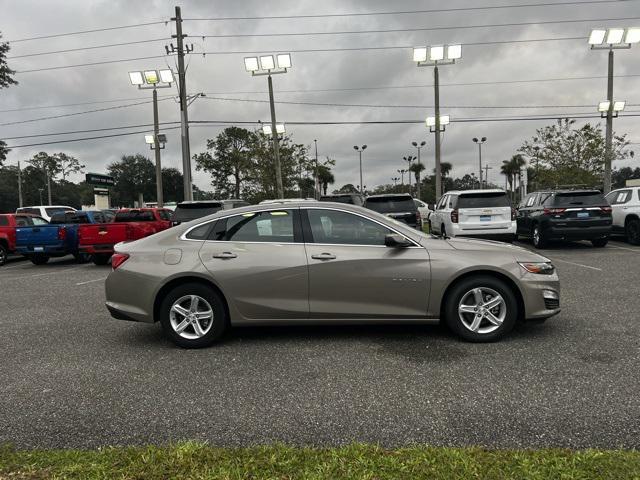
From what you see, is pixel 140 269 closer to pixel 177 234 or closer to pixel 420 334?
pixel 177 234

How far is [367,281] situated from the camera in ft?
16.4

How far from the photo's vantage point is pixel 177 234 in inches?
211

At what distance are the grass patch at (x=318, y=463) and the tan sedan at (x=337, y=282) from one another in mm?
2189

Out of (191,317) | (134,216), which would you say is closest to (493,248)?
(191,317)

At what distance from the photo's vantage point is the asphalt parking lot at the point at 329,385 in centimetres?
325

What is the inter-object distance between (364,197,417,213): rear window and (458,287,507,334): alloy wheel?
9.30 m

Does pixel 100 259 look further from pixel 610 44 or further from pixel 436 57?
pixel 610 44

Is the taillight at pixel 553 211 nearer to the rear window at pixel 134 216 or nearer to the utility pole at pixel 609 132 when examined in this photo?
the rear window at pixel 134 216

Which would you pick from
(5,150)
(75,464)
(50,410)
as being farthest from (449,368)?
(5,150)

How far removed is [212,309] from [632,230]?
537 inches

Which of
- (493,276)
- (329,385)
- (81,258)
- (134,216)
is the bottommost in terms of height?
(329,385)

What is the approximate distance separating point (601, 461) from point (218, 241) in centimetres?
387

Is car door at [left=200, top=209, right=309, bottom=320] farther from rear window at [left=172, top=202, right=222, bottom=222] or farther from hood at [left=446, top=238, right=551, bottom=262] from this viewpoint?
rear window at [left=172, top=202, right=222, bottom=222]

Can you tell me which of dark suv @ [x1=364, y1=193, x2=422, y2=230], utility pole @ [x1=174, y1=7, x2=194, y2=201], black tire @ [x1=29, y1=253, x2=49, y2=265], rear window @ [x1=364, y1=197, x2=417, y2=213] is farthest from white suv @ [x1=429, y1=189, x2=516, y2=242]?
utility pole @ [x1=174, y1=7, x2=194, y2=201]
